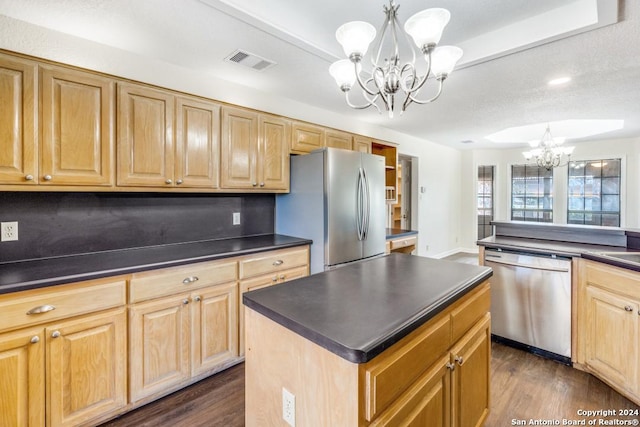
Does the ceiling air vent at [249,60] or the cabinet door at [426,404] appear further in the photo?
the ceiling air vent at [249,60]

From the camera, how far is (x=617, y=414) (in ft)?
6.07

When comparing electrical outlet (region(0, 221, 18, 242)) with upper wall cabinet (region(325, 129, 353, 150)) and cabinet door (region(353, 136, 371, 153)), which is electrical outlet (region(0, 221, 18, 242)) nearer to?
upper wall cabinet (region(325, 129, 353, 150))

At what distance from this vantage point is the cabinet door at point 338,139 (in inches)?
138

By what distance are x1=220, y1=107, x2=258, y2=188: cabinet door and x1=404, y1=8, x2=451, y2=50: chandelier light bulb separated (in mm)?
1736

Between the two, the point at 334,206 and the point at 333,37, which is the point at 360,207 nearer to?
the point at 334,206

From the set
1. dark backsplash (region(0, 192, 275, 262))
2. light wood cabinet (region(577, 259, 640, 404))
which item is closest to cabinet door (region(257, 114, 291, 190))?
dark backsplash (region(0, 192, 275, 262))

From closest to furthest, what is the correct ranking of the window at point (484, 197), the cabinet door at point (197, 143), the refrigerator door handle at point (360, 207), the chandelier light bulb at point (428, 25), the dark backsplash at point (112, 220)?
the chandelier light bulb at point (428, 25)
the dark backsplash at point (112, 220)
the cabinet door at point (197, 143)
the refrigerator door handle at point (360, 207)
the window at point (484, 197)

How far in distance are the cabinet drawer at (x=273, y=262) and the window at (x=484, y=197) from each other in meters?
5.52

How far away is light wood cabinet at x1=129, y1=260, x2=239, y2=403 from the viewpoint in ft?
6.19

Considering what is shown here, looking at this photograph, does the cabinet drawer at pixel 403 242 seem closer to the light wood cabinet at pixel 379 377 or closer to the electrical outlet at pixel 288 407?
the light wood cabinet at pixel 379 377

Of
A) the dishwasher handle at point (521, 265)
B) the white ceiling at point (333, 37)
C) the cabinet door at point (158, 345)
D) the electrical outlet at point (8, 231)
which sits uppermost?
the white ceiling at point (333, 37)

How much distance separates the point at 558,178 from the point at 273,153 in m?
6.19

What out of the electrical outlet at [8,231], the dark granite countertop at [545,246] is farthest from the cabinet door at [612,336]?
the electrical outlet at [8,231]

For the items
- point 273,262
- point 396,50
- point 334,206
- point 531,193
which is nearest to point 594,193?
point 531,193
